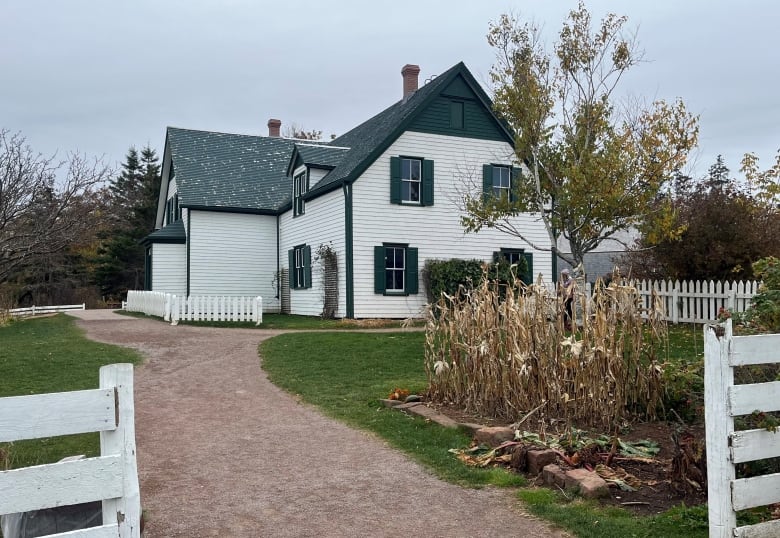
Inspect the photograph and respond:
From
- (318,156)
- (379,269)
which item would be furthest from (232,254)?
(379,269)

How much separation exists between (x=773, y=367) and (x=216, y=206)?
79.4ft

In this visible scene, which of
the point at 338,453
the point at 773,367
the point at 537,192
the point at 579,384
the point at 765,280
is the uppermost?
the point at 537,192

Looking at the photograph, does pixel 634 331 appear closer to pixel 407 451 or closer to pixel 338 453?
pixel 407 451

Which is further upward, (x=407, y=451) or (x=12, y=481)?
(x=12, y=481)

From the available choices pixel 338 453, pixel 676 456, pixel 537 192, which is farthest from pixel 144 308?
pixel 676 456

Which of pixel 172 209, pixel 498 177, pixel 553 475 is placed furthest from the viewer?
pixel 172 209

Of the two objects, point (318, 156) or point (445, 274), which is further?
point (318, 156)

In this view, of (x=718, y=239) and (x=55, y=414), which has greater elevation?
(x=718, y=239)

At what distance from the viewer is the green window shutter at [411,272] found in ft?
73.0

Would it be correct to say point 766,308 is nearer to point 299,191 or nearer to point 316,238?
point 316,238

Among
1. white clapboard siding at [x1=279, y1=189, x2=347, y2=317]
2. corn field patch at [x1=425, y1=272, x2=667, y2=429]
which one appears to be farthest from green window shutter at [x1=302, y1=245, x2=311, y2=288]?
corn field patch at [x1=425, y1=272, x2=667, y2=429]

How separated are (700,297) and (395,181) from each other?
973cm

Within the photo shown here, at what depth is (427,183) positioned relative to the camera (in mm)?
22656

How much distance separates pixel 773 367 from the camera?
4.84 meters
